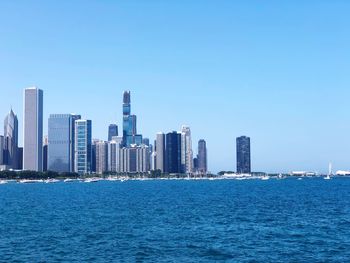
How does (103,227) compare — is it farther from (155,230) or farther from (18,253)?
(18,253)

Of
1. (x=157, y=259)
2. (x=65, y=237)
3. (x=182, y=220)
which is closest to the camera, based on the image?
(x=157, y=259)

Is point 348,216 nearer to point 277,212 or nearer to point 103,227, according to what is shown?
point 277,212

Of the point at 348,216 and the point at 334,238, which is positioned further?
the point at 348,216

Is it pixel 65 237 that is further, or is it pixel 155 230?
pixel 155 230

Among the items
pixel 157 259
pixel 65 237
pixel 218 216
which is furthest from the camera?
pixel 218 216

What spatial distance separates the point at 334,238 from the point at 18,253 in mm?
34057

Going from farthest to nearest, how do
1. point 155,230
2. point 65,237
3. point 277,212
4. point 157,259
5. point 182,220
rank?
point 277,212, point 182,220, point 155,230, point 65,237, point 157,259

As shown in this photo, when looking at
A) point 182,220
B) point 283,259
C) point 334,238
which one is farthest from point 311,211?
point 283,259

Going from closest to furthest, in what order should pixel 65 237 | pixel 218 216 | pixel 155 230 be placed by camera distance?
pixel 65 237, pixel 155 230, pixel 218 216

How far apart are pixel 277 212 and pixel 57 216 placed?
37.1 meters

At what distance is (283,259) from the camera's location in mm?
45719

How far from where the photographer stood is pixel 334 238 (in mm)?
57312

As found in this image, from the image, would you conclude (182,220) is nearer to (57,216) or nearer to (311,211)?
(57,216)

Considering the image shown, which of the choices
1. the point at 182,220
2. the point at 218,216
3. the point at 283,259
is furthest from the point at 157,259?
the point at 218,216
